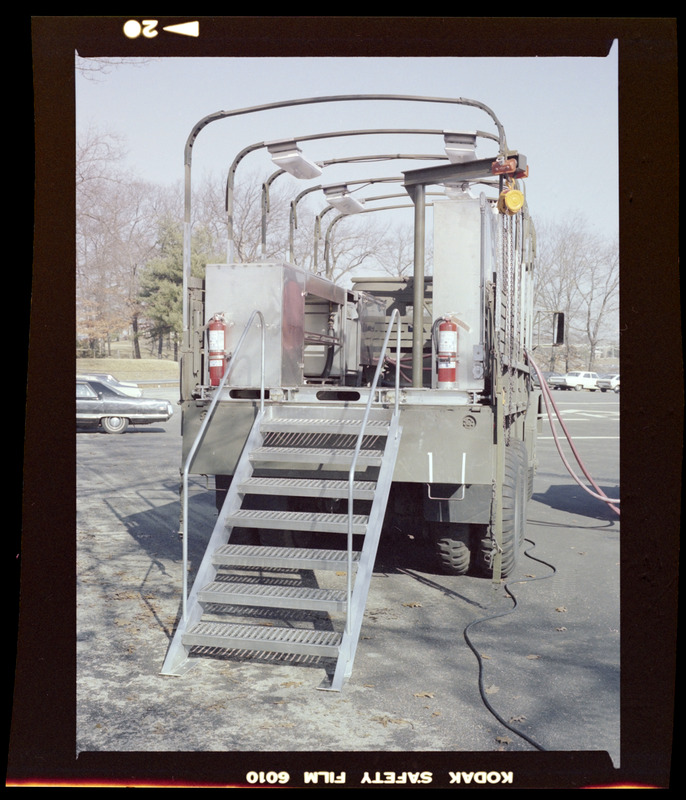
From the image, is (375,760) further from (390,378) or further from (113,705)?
(390,378)

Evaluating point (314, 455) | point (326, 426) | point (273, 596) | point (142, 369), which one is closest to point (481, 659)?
point (273, 596)

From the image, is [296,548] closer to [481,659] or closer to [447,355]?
[481,659]

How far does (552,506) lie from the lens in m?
11.0

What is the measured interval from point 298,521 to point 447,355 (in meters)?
1.93

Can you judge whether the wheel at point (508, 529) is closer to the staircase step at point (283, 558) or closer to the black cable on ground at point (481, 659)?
the black cable on ground at point (481, 659)

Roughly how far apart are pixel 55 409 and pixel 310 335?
16.2 ft

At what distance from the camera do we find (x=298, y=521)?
218 inches

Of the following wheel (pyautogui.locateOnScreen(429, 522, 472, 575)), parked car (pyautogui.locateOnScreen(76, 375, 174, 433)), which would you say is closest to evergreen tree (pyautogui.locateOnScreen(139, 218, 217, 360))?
parked car (pyautogui.locateOnScreen(76, 375, 174, 433))

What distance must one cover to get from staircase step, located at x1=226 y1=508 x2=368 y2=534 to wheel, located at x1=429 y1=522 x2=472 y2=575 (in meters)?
1.51

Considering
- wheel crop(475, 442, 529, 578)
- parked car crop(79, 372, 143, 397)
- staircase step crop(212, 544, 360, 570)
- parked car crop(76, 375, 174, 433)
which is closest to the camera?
staircase step crop(212, 544, 360, 570)

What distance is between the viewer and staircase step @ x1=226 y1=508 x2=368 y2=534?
17.8 feet

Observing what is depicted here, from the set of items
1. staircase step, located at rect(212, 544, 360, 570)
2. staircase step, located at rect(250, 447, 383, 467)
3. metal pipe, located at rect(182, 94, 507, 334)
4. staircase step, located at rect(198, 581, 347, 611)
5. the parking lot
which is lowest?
the parking lot

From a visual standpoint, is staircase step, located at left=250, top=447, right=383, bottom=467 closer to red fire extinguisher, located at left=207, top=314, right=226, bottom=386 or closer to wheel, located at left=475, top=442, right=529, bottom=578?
red fire extinguisher, located at left=207, top=314, right=226, bottom=386

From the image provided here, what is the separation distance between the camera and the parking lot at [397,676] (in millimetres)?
4098
